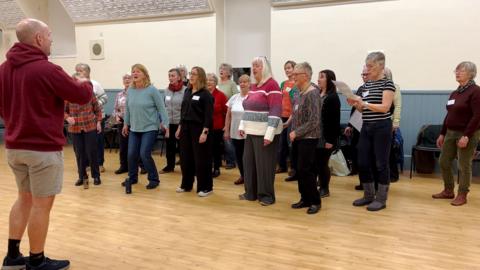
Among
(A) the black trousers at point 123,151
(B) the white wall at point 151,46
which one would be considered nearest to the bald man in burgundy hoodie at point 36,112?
(A) the black trousers at point 123,151

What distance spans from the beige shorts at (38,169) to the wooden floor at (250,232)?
65 cm

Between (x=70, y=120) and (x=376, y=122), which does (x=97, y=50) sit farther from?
(x=376, y=122)

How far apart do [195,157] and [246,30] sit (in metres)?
3.77

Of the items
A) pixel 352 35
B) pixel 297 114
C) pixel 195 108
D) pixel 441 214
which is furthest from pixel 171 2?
pixel 441 214

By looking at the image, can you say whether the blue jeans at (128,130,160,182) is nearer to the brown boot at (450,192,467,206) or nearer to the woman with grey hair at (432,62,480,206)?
the woman with grey hair at (432,62,480,206)

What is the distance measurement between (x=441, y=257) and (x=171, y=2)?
6315 mm

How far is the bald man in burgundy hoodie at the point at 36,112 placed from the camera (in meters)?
2.18

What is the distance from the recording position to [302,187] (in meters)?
3.73

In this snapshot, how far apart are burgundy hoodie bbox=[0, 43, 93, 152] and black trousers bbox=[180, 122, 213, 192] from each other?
200 cm

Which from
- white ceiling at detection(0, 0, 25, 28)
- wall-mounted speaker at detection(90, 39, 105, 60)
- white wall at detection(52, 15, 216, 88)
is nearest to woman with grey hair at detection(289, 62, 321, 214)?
white wall at detection(52, 15, 216, 88)

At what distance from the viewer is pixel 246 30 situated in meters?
7.20

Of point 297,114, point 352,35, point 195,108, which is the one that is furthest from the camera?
point 352,35

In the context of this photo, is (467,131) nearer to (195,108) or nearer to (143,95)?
(195,108)

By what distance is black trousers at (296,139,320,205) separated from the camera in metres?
3.56
